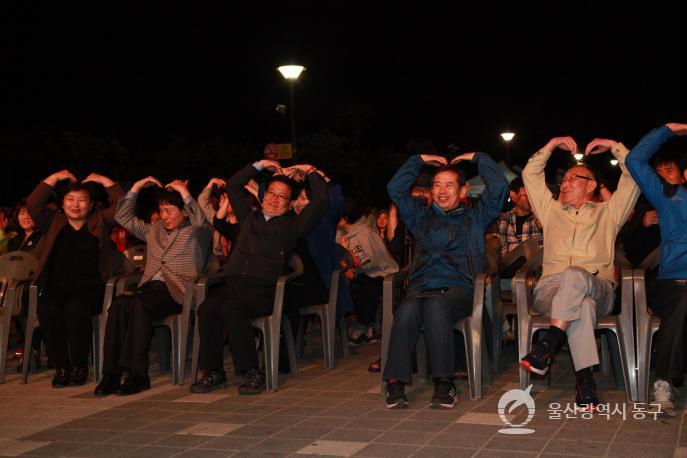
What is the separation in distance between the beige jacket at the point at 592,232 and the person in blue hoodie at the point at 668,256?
7.8 inches

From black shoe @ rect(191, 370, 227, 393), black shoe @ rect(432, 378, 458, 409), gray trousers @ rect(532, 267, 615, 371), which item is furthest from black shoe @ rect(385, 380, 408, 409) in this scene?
black shoe @ rect(191, 370, 227, 393)

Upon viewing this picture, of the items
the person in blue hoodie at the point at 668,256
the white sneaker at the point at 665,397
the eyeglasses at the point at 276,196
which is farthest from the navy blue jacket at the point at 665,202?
the eyeglasses at the point at 276,196

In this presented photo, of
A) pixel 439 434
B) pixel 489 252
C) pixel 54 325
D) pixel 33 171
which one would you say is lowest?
pixel 439 434

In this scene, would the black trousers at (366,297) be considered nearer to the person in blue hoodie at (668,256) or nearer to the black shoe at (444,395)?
the black shoe at (444,395)

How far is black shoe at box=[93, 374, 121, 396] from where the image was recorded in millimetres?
6509

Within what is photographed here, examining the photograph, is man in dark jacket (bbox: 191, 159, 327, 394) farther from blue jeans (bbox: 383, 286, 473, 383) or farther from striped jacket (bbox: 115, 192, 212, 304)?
blue jeans (bbox: 383, 286, 473, 383)

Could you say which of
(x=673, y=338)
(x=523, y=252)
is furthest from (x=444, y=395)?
(x=523, y=252)

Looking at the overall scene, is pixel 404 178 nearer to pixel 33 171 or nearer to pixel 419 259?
pixel 419 259

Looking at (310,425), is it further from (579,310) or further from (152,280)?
(152,280)

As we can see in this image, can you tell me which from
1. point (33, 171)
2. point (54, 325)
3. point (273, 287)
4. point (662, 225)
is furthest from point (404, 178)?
point (33, 171)

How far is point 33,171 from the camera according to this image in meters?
29.1

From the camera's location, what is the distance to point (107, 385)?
656 cm

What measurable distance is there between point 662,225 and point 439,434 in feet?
7.02

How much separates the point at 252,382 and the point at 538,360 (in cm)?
212
